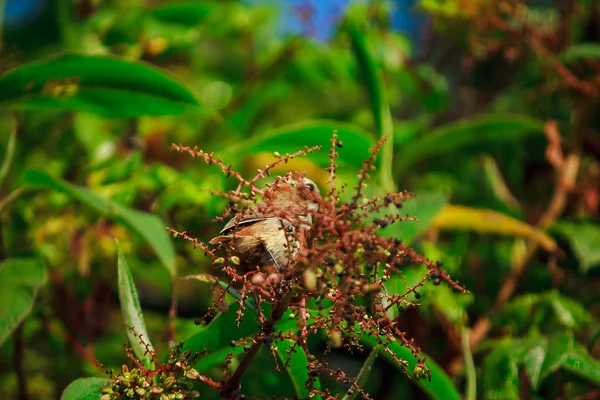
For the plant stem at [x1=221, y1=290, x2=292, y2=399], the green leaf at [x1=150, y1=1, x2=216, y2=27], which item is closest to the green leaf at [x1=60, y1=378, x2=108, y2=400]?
the plant stem at [x1=221, y1=290, x2=292, y2=399]

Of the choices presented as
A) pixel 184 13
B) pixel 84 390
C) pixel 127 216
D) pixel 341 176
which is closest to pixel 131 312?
pixel 84 390

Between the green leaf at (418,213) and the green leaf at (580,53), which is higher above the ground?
the green leaf at (580,53)

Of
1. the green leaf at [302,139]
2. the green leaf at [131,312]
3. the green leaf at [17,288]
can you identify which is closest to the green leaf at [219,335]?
the green leaf at [131,312]

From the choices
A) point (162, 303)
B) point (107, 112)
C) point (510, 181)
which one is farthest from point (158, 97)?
point (510, 181)

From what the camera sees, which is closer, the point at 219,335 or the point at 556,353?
the point at 219,335

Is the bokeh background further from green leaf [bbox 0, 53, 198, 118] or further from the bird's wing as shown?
the bird's wing

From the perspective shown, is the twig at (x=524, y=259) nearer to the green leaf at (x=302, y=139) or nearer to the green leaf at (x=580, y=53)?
the green leaf at (x=580, y=53)

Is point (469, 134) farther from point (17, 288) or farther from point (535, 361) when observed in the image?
point (17, 288)
